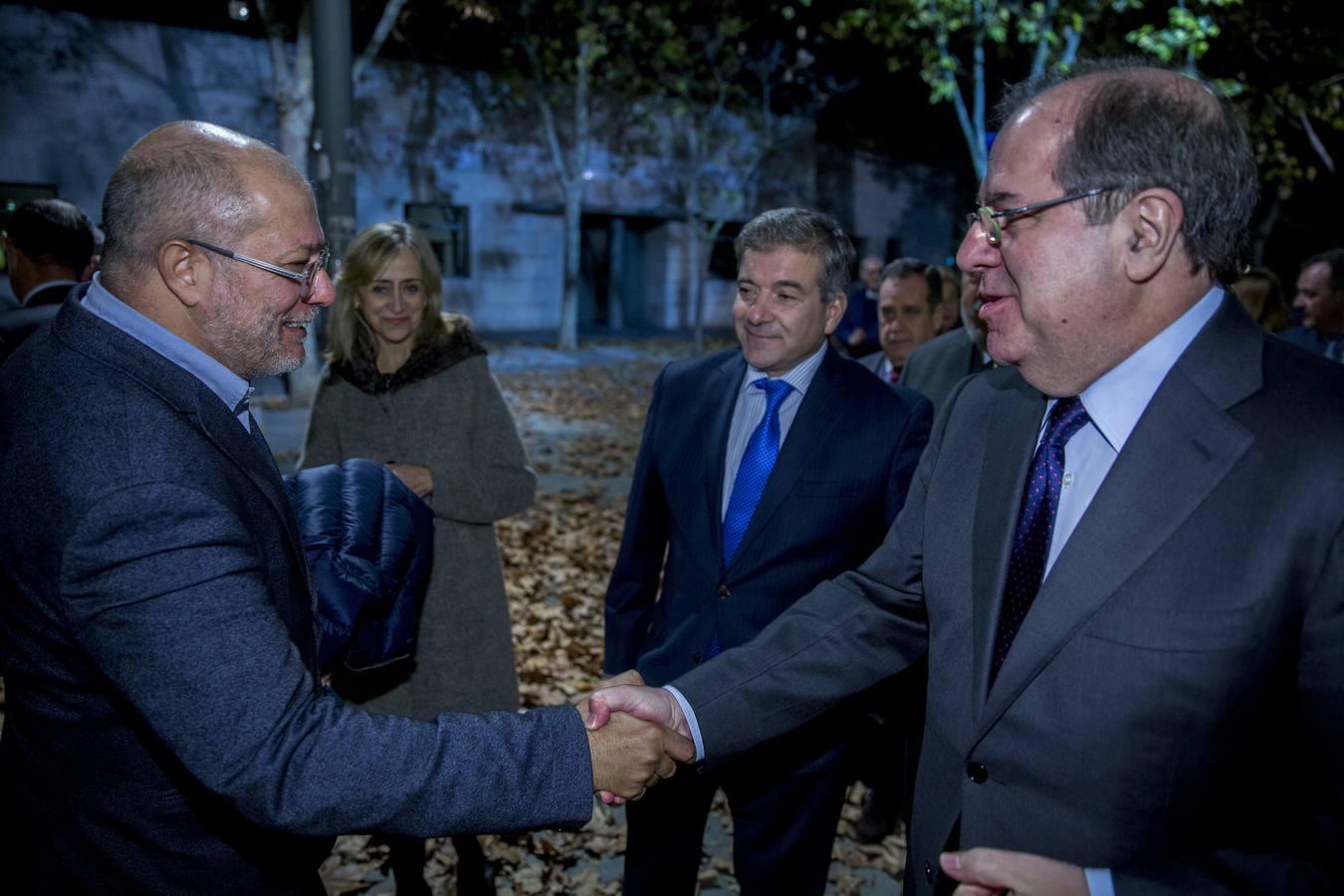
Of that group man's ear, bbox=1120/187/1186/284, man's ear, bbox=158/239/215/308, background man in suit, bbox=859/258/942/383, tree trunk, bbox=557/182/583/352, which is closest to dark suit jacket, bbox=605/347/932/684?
man's ear, bbox=1120/187/1186/284

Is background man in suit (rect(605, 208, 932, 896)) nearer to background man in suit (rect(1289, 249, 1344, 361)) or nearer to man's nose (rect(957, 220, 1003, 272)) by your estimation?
man's nose (rect(957, 220, 1003, 272))

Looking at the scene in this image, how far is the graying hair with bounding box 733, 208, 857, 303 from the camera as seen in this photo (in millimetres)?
3344

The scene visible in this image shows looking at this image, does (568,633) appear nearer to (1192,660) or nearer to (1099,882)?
(1099,882)

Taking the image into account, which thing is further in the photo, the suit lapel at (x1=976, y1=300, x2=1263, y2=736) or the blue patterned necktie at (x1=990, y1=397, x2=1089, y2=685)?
the blue patterned necktie at (x1=990, y1=397, x2=1089, y2=685)

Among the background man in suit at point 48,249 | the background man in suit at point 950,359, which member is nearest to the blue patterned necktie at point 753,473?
the background man in suit at point 950,359

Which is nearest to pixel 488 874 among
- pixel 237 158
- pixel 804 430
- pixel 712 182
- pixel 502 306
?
pixel 804 430

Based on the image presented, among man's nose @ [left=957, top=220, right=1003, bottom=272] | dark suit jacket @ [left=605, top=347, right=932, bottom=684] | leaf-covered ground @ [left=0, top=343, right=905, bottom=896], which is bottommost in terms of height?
leaf-covered ground @ [left=0, top=343, right=905, bottom=896]

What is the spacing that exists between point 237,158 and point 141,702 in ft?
3.67

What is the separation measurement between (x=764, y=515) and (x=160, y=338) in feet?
5.92

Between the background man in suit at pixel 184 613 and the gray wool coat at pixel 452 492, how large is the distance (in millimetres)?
1735

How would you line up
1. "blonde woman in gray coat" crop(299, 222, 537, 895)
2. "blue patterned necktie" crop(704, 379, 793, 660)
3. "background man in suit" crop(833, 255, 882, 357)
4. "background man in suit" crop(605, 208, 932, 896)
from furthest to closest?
"background man in suit" crop(833, 255, 882, 357), "blonde woman in gray coat" crop(299, 222, 537, 895), "blue patterned necktie" crop(704, 379, 793, 660), "background man in suit" crop(605, 208, 932, 896)

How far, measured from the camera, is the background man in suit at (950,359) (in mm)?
5034

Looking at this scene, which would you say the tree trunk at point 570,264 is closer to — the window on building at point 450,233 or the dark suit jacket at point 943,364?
the window on building at point 450,233

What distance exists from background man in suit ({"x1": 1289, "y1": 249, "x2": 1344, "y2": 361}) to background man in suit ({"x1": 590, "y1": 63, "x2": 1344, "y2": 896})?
21.6 feet
